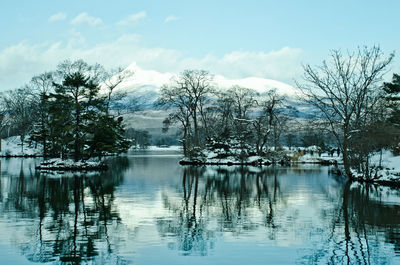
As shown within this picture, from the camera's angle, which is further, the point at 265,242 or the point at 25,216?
the point at 25,216

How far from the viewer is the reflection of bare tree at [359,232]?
8766 millimetres

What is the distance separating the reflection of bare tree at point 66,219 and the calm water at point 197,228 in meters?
0.02

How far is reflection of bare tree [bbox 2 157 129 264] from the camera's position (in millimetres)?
8984

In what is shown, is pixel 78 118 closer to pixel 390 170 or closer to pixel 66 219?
pixel 390 170

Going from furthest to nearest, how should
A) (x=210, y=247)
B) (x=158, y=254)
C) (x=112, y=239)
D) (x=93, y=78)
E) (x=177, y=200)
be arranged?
(x=93, y=78)
(x=177, y=200)
(x=112, y=239)
(x=210, y=247)
(x=158, y=254)

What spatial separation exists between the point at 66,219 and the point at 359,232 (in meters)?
8.43

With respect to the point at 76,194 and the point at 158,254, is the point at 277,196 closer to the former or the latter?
the point at 76,194

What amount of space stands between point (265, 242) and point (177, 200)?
27.7 ft

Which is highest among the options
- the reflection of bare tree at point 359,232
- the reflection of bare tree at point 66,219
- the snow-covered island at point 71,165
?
the snow-covered island at point 71,165

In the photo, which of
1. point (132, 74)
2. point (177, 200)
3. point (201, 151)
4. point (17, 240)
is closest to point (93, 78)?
point (132, 74)

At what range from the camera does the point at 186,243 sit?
32.7ft

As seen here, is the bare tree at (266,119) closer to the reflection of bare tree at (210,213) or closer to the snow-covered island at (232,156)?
the snow-covered island at (232,156)

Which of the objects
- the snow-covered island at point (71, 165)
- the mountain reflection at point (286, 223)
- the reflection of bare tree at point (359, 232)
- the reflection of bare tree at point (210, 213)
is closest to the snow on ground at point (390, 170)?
the mountain reflection at point (286, 223)

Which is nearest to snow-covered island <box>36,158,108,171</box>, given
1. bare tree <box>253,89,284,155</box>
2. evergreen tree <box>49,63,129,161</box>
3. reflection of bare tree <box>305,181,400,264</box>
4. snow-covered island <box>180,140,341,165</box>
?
evergreen tree <box>49,63,129,161</box>
